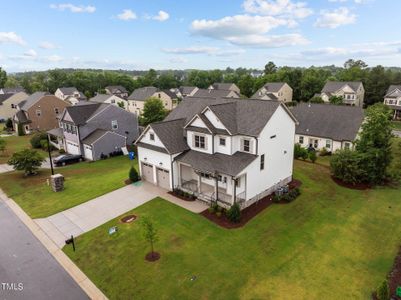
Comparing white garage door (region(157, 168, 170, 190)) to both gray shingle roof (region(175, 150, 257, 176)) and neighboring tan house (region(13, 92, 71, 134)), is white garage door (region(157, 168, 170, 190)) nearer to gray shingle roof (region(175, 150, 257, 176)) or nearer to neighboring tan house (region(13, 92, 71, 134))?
gray shingle roof (region(175, 150, 257, 176))

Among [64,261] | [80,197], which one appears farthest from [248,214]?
[80,197]

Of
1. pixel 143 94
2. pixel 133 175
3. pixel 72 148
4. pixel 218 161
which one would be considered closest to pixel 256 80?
pixel 143 94

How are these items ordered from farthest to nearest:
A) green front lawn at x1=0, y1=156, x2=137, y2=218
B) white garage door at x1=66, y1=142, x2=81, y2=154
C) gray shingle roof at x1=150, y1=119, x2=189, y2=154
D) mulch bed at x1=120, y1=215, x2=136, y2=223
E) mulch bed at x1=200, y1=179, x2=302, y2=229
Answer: white garage door at x1=66, y1=142, x2=81, y2=154 → gray shingle roof at x1=150, y1=119, x2=189, y2=154 → green front lawn at x1=0, y1=156, x2=137, y2=218 → mulch bed at x1=120, y1=215, x2=136, y2=223 → mulch bed at x1=200, y1=179, x2=302, y2=229

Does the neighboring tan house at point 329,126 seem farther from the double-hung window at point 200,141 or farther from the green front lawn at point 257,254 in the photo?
the double-hung window at point 200,141

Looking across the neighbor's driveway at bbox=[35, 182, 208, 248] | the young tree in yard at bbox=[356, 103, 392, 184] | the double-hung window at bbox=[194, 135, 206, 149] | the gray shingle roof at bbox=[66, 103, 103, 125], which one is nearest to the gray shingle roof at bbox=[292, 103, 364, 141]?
the young tree in yard at bbox=[356, 103, 392, 184]

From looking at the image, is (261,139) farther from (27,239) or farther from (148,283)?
(27,239)

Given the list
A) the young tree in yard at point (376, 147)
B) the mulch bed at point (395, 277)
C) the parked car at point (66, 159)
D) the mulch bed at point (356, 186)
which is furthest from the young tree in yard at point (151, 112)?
the mulch bed at point (395, 277)

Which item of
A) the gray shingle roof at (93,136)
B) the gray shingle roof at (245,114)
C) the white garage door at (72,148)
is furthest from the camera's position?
the white garage door at (72,148)

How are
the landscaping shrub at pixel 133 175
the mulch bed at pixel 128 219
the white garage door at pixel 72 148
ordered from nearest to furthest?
the mulch bed at pixel 128 219
the landscaping shrub at pixel 133 175
the white garage door at pixel 72 148
